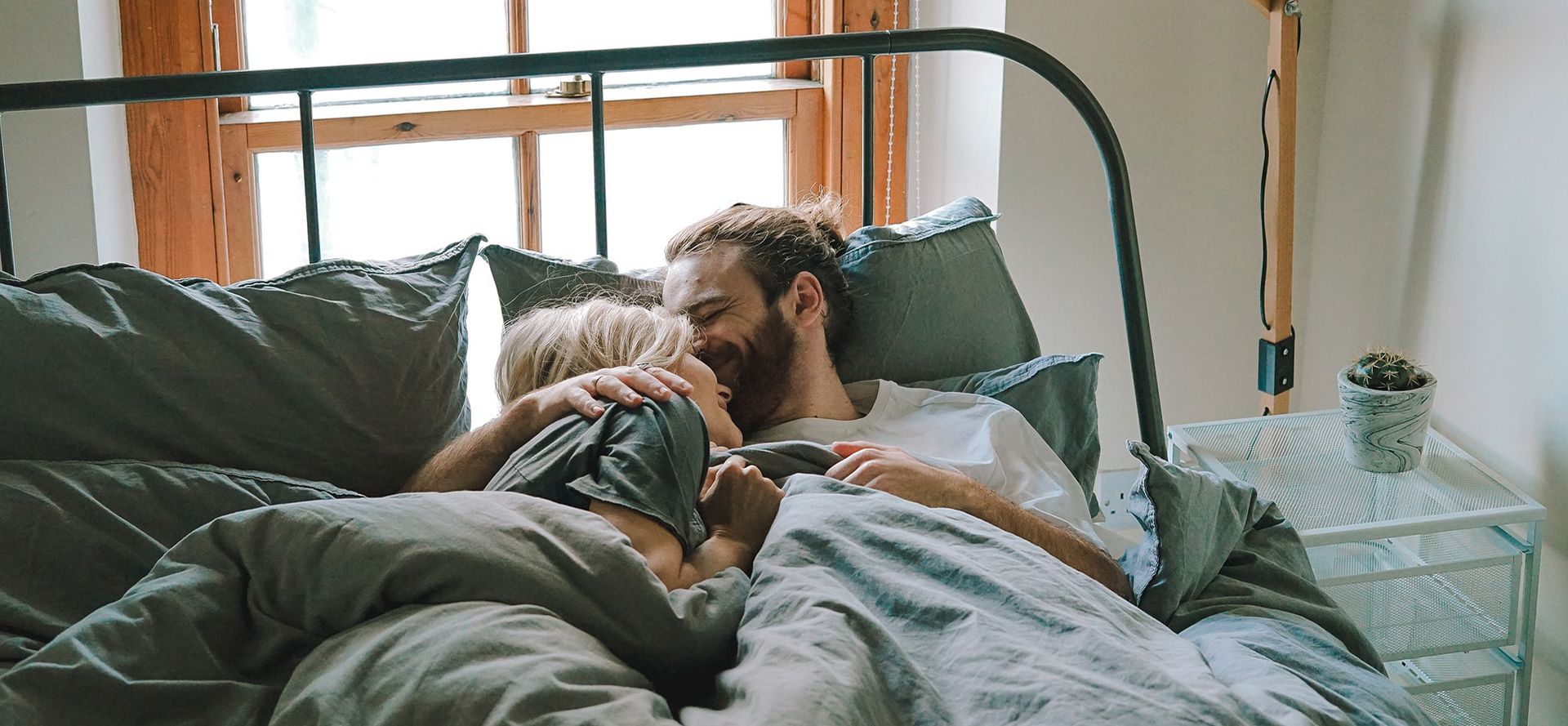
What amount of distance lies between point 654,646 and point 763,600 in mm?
96

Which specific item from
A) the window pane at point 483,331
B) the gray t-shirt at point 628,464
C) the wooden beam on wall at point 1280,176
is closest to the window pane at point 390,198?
the window pane at point 483,331

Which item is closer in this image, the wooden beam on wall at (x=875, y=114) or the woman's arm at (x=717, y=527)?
the woman's arm at (x=717, y=527)

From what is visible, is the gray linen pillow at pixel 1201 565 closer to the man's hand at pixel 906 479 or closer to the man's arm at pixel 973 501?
the man's arm at pixel 973 501

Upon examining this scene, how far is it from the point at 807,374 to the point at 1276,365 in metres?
0.98

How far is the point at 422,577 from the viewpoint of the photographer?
97 cm

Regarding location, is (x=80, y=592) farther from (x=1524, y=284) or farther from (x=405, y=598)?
(x=1524, y=284)

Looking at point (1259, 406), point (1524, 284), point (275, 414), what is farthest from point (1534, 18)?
point (275, 414)

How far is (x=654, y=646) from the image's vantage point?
998 mm

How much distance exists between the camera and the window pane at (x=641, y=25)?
2.40m

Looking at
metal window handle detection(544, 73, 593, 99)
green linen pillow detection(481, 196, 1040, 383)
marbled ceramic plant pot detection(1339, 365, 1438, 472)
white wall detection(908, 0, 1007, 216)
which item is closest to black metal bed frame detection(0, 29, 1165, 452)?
green linen pillow detection(481, 196, 1040, 383)

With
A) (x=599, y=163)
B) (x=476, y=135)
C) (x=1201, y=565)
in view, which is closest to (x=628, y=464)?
(x=1201, y=565)

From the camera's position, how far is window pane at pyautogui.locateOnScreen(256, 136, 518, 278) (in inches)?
91.3

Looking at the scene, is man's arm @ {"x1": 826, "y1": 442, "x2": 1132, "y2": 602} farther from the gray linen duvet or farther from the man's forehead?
the man's forehead

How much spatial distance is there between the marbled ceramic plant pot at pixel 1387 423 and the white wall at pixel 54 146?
6.14 feet
